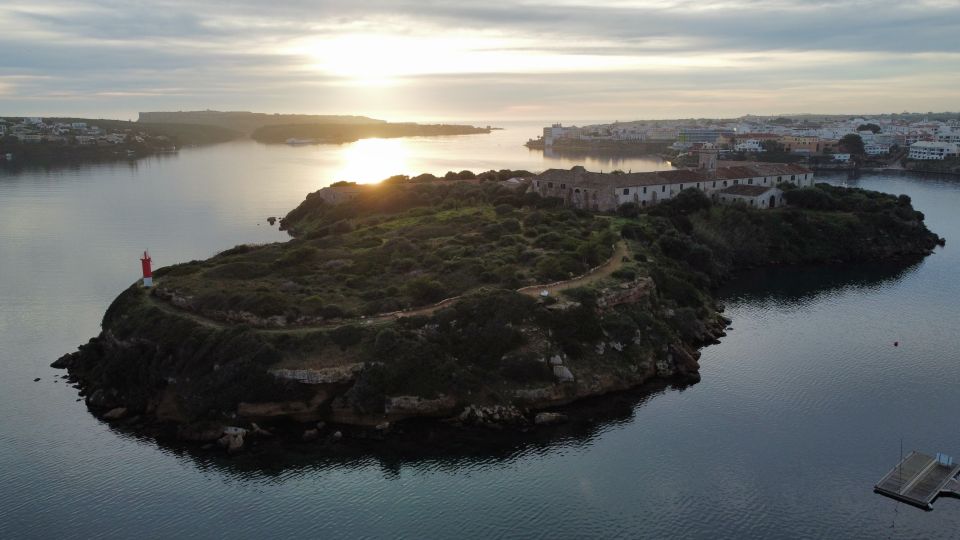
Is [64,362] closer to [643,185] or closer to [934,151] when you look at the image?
[643,185]

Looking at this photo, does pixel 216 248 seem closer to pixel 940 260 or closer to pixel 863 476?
pixel 863 476

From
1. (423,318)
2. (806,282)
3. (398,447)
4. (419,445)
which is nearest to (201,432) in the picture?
(398,447)

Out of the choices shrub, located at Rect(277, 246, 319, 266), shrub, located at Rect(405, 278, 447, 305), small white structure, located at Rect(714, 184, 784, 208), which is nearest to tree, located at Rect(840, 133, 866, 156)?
small white structure, located at Rect(714, 184, 784, 208)

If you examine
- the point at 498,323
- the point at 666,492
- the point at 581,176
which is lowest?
the point at 666,492

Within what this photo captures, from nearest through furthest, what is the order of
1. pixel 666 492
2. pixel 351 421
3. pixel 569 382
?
pixel 666 492 < pixel 351 421 < pixel 569 382

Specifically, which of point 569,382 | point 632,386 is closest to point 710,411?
point 632,386

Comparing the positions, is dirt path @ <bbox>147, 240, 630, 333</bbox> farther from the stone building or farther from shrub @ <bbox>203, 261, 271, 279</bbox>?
the stone building
